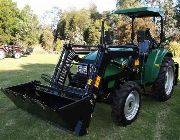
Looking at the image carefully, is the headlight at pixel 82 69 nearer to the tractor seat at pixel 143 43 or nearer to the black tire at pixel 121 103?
the black tire at pixel 121 103

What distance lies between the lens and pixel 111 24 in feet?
109

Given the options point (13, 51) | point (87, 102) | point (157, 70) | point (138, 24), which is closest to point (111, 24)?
point (138, 24)

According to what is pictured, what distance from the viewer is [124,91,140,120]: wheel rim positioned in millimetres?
5840

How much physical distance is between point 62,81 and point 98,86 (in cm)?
104

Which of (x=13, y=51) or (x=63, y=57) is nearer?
(x=63, y=57)

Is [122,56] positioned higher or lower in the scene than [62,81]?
higher

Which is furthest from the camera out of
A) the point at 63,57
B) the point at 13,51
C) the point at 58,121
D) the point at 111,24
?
the point at 111,24

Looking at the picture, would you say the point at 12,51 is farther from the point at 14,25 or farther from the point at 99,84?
the point at 99,84

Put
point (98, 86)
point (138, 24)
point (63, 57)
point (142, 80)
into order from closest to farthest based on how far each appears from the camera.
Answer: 1. point (98, 86)
2. point (63, 57)
3. point (142, 80)
4. point (138, 24)

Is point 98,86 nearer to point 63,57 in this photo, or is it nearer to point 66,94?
point 66,94

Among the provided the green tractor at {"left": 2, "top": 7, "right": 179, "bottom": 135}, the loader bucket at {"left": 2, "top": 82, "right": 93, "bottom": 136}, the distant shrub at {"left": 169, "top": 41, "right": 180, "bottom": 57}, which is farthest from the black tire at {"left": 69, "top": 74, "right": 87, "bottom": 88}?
the distant shrub at {"left": 169, "top": 41, "right": 180, "bottom": 57}

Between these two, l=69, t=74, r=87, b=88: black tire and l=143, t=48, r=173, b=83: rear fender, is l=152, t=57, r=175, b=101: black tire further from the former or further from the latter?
l=69, t=74, r=87, b=88: black tire

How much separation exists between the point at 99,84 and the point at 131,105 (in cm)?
87

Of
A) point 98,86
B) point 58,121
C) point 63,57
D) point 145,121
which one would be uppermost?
point 63,57
